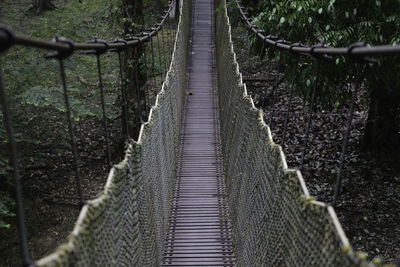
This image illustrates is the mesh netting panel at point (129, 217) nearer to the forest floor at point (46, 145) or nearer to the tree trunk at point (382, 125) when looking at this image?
the forest floor at point (46, 145)

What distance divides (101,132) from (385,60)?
4352 mm

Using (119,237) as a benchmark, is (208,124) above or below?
below

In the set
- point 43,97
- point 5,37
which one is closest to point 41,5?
point 43,97

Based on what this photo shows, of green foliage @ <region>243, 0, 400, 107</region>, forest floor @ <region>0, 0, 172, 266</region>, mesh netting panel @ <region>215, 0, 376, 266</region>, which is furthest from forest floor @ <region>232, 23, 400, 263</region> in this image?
forest floor @ <region>0, 0, 172, 266</region>

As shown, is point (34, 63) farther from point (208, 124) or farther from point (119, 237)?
point (119, 237)

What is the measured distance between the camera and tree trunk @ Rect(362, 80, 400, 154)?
13.3 ft

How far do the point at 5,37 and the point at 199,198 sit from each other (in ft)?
7.84

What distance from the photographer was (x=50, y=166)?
5223 mm

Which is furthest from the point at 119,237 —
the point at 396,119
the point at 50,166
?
the point at 50,166

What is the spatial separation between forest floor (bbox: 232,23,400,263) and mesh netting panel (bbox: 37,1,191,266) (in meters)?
0.97

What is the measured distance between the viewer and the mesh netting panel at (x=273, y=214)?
3.06 ft

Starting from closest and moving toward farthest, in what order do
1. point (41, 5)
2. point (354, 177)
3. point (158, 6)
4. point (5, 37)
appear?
point (5, 37), point (354, 177), point (41, 5), point (158, 6)

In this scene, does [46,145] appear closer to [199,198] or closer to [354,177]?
[199,198]

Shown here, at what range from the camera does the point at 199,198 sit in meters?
3.02
